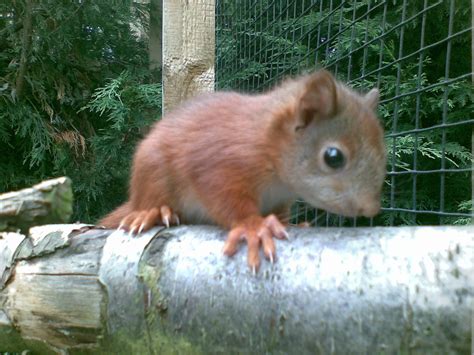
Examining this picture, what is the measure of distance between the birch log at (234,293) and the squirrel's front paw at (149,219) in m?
0.05

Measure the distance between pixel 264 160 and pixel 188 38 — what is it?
0.99 m

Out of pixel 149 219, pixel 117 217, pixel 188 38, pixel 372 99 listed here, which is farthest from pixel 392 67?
pixel 149 219

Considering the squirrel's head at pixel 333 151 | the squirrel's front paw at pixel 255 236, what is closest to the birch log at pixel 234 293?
the squirrel's front paw at pixel 255 236

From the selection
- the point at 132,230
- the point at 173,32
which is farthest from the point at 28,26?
the point at 132,230

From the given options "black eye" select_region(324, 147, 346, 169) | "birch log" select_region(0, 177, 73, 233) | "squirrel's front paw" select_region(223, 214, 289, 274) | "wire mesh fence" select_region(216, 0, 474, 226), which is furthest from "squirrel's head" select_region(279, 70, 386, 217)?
"wire mesh fence" select_region(216, 0, 474, 226)

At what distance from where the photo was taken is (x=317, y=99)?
128 centimetres

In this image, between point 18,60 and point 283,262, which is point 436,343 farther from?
point 18,60

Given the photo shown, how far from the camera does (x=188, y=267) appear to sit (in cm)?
99

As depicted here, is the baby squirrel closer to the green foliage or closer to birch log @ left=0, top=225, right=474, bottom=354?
birch log @ left=0, top=225, right=474, bottom=354

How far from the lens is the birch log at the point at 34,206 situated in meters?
0.77

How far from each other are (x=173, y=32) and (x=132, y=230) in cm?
120

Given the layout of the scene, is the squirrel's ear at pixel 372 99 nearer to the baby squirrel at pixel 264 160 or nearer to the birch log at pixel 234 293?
the baby squirrel at pixel 264 160

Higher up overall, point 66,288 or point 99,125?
point 99,125

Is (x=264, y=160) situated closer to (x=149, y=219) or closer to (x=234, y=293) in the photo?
(x=149, y=219)
